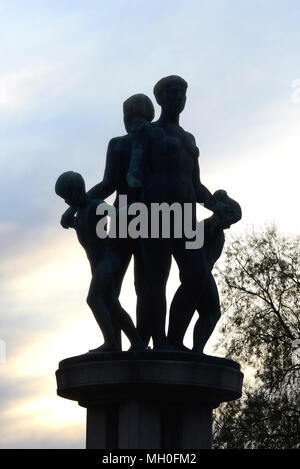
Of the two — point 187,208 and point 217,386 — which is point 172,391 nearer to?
point 217,386

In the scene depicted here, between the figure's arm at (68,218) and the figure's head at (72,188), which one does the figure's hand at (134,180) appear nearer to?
the figure's head at (72,188)

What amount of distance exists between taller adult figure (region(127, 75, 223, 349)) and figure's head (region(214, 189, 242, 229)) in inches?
5.9

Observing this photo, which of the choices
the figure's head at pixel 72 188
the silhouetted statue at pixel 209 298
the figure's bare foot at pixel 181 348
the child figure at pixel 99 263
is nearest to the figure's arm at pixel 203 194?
the silhouetted statue at pixel 209 298

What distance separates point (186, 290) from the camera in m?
12.4

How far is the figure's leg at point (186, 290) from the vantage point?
12336mm

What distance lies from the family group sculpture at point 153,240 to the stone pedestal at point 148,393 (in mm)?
530

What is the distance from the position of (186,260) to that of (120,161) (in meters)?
1.45

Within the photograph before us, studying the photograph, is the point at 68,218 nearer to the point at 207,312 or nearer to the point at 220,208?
the point at 220,208

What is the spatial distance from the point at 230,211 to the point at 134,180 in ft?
4.32

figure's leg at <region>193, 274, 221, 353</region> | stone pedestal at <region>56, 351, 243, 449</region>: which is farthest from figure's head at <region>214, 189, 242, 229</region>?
stone pedestal at <region>56, 351, 243, 449</region>

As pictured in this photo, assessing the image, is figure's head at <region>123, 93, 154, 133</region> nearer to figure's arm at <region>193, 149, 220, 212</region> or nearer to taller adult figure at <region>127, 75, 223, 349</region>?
taller adult figure at <region>127, 75, 223, 349</region>

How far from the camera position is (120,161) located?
42.0 feet

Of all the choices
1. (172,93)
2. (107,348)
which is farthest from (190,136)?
(107,348)

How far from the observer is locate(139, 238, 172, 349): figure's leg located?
12.1 m
